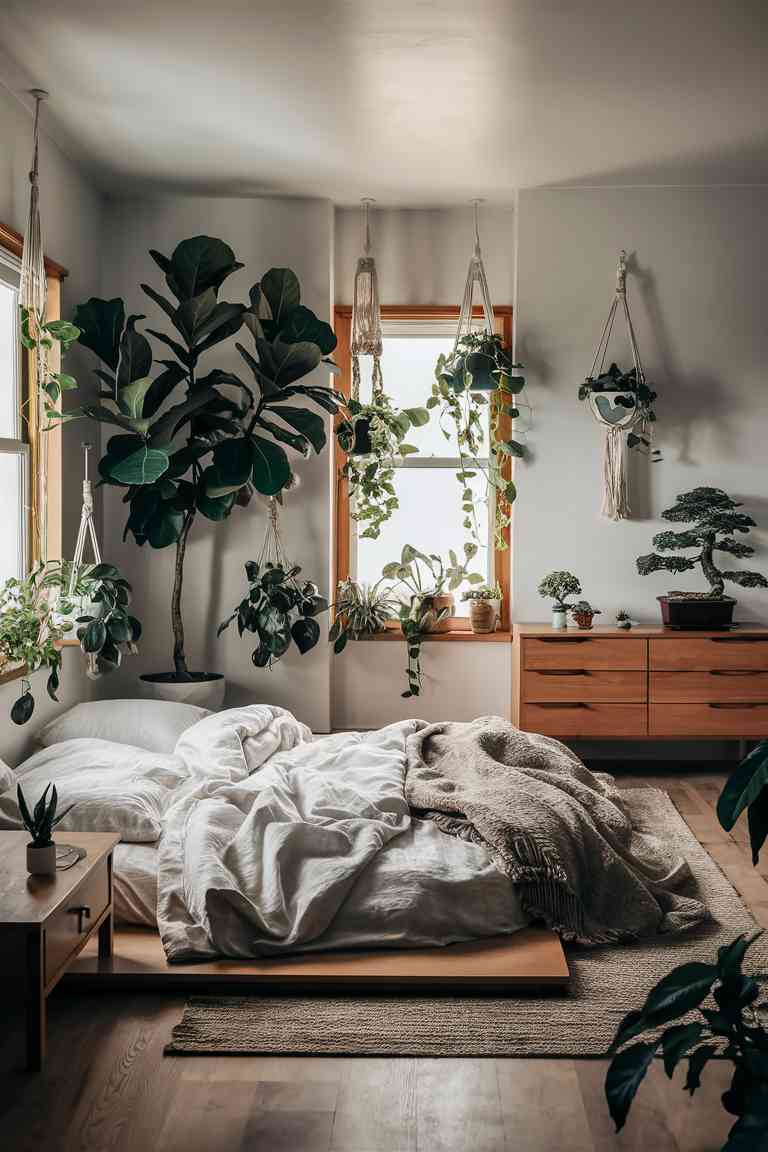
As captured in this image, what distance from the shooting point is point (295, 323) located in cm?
474

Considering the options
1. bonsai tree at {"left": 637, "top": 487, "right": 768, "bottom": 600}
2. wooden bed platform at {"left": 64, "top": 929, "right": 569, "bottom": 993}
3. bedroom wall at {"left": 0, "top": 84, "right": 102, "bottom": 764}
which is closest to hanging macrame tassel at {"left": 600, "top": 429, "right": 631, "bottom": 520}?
bonsai tree at {"left": 637, "top": 487, "right": 768, "bottom": 600}

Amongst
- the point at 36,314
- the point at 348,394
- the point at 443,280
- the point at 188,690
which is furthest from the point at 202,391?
the point at 443,280

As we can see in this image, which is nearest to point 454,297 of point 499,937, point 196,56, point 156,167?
point 156,167

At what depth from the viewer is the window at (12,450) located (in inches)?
164

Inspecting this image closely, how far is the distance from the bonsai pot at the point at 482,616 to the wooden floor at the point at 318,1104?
3.21 metres

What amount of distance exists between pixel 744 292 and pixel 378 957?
13.0 feet

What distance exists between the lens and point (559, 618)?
198 inches

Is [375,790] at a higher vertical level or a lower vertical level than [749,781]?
lower

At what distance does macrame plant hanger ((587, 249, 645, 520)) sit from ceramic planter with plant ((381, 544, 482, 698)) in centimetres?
78

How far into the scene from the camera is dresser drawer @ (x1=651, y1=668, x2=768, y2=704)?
16.0ft

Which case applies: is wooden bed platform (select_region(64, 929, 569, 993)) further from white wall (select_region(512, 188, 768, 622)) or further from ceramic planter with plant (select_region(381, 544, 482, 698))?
white wall (select_region(512, 188, 768, 622))

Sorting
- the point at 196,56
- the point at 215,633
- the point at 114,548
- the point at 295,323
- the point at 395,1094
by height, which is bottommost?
the point at 395,1094

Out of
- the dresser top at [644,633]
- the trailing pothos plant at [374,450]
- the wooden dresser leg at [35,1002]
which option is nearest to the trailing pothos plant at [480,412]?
the trailing pothos plant at [374,450]

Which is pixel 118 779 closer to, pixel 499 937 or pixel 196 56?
pixel 499 937
